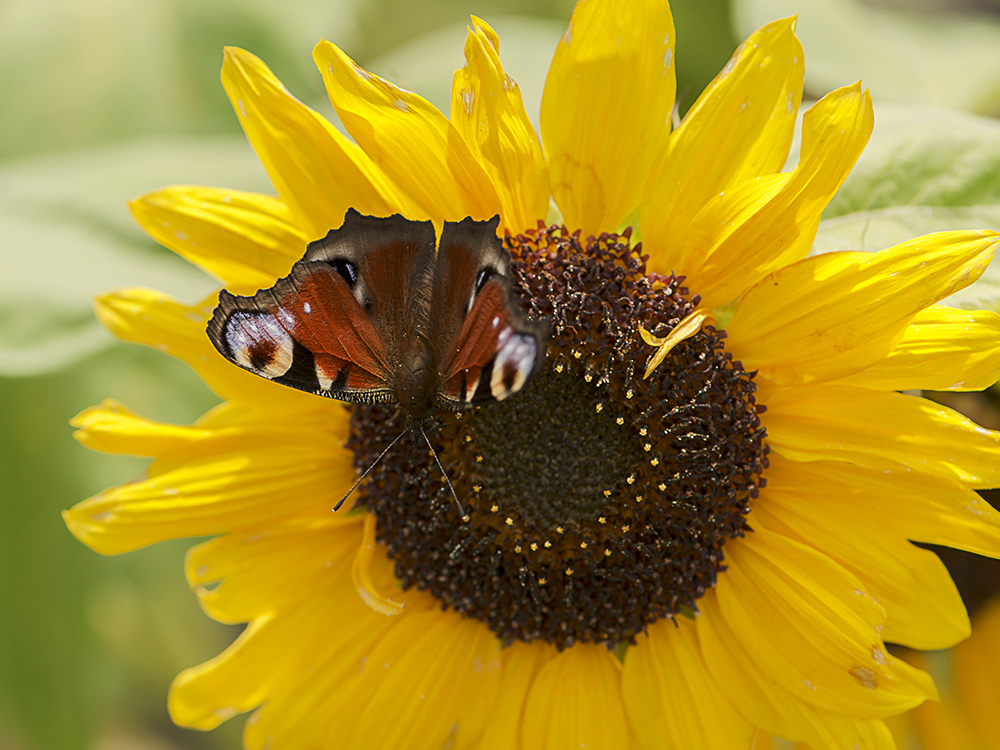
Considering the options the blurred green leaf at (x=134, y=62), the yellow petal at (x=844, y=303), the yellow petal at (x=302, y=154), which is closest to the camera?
the yellow petal at (x=844, y=303)

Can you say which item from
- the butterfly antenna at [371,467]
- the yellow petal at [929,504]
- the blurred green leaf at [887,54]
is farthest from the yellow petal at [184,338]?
the blurred green leaf at [887,54]

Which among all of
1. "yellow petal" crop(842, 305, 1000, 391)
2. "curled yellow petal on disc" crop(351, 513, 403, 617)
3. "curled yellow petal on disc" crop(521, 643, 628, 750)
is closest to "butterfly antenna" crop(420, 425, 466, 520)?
"curled yellow petal on disc" crop(351, 513, 403, 617)

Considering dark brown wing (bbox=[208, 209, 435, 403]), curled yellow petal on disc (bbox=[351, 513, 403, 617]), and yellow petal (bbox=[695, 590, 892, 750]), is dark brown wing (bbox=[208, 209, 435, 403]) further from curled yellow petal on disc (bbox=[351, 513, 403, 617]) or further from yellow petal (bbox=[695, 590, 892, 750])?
yellow petal (bbox=[695, 590, 892, 750])

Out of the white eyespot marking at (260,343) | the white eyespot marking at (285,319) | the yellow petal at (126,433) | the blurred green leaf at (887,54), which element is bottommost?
the yellow petal at (126,433)

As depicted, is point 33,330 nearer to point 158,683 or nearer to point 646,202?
point 646,202

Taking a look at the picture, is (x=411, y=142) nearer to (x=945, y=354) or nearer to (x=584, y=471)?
(x=584, y=471)

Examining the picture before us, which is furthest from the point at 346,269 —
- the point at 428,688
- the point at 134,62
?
the point at 134,62

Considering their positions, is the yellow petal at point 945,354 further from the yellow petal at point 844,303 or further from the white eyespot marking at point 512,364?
the white eyespot marking at point 512,364
